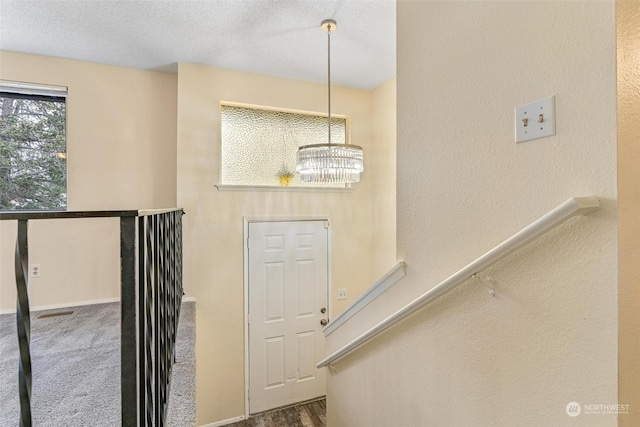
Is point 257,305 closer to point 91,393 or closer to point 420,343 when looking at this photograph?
point 91,393

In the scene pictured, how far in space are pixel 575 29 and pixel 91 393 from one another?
220 cm

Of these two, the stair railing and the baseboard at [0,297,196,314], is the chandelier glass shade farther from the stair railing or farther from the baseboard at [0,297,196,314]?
the baseboard at [0,297,196,314]

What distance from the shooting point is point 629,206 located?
742mm

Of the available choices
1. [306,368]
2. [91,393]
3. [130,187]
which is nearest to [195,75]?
[130,187]

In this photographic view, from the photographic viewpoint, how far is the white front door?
130 inches

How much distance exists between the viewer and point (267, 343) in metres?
3.37

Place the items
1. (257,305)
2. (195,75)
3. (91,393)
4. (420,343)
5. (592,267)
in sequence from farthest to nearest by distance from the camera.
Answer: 1. (257,305)
2. (195,75)
3. (91,393)
4. (420,343)
5. (592,267)

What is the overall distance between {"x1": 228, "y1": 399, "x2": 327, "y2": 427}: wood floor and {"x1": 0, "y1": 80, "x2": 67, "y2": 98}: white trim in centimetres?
360

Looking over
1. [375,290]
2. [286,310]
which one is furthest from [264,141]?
[375,290]

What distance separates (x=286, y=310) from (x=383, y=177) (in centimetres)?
184

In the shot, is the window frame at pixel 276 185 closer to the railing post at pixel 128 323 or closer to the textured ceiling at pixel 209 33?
the textured ceiling at pixel 209 33

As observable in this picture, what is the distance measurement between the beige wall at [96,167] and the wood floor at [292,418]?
194 cm

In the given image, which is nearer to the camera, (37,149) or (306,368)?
(37,149)

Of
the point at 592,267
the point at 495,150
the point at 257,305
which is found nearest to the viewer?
the point at 592,267
